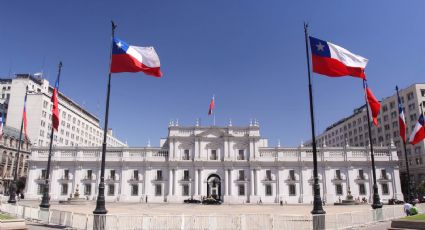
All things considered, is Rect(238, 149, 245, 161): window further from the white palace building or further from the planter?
the planter

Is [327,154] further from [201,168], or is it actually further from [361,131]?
[361,131]

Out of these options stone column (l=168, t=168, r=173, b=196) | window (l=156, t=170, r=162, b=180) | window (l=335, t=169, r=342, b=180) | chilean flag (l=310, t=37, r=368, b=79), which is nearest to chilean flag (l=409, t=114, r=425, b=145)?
chilean flag (l=310, t=37, r=368, b=79)

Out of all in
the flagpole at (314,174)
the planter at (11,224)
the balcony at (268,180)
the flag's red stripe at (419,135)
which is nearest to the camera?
the planter at (11,224)

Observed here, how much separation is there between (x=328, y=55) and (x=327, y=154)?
43.5m

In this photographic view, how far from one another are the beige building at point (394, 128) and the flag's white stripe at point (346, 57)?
2013 inches

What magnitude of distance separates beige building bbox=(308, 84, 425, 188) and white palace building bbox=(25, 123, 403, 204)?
40.0ft

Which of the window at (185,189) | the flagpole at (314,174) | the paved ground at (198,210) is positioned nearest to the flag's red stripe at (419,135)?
the paved ground at (198,210)

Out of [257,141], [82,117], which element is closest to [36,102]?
[82,117]

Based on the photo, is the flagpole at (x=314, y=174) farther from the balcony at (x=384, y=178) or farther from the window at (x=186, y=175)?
the balcony at (x=384, y=178)

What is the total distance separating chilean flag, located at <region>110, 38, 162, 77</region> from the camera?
18.7 meters

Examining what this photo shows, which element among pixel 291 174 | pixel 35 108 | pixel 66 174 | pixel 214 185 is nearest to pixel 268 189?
pixel 291 174

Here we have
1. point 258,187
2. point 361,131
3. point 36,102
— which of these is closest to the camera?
point 258,187

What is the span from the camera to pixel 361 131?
8931cm

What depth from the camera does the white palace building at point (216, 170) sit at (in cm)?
5697
